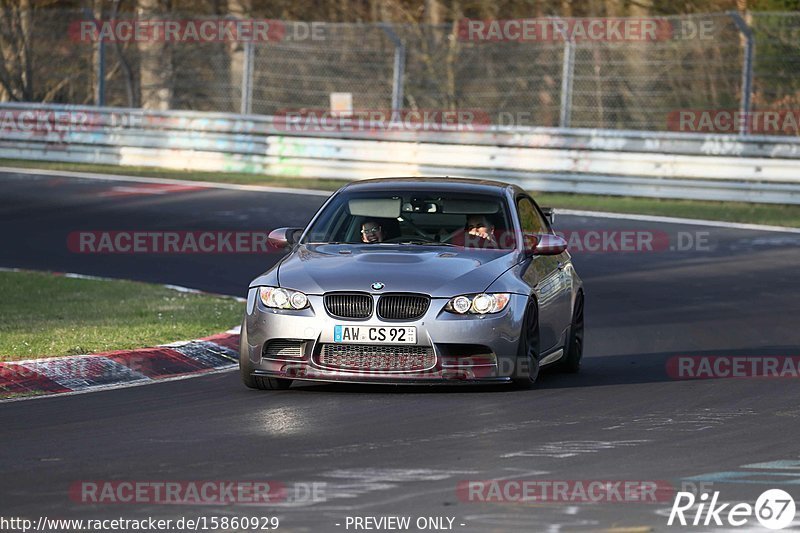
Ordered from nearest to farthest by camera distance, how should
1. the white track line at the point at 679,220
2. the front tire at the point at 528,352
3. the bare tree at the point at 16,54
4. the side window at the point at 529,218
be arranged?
the front tire at the point at 528,352 → the side window at the point at 529,218 → the white track line at the point at 679,220 → the bare tree at the point at 16,54

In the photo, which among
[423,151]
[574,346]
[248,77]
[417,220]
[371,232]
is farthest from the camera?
[248,77]

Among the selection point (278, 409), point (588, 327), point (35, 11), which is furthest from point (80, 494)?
point (35, 11)

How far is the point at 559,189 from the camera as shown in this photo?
2405 cm

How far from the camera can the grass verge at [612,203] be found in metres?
22.2

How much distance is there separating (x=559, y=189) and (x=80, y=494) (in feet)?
58.8

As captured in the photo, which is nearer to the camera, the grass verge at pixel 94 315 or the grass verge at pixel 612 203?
the grass verge at pixel 94 315

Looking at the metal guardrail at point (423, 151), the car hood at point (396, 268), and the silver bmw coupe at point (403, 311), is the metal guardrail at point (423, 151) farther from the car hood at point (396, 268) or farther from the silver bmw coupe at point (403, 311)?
the car hood at point (396, 268)

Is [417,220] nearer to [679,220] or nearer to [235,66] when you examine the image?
[679,220]

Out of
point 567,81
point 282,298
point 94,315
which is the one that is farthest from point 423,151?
point 282,298

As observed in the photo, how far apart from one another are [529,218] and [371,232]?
1330 mm

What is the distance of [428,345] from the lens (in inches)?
375

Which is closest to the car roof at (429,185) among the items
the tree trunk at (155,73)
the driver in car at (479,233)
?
the driver in car at (479,233)

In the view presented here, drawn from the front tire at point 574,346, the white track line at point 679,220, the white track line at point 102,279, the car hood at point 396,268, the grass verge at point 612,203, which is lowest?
the white track line at point 102,279

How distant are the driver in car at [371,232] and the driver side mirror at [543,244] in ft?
3.25
